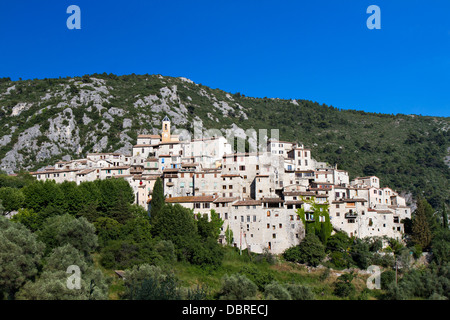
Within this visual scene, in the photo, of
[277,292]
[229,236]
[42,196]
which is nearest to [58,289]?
[277,292]

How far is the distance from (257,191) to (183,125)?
64800 millimetres

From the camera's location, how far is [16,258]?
3709 centimetres

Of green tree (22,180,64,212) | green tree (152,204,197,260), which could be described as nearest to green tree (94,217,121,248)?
green tree (152,204,197,260)

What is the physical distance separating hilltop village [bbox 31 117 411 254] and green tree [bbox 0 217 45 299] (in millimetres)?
24708

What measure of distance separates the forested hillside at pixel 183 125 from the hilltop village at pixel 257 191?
33209 mm

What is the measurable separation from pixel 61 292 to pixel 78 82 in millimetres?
132038

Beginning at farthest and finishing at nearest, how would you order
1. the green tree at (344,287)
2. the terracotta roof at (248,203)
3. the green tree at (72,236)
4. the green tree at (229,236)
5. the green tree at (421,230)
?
1. the green tree at (421,230)
2. the terracotta roof at (248,203)
3. the green tree at (229,236)
4. the green tree at (344,287)
5. the green tree at (72,236)

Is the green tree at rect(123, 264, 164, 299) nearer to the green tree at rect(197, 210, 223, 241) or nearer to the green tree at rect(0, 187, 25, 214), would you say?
the green tree at rect(197, 210, 223, 241)

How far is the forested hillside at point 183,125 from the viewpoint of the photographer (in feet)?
372

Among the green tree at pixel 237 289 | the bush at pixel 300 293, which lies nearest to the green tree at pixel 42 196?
the green tree at pixel 237 289

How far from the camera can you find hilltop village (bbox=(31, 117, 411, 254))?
200 feet
